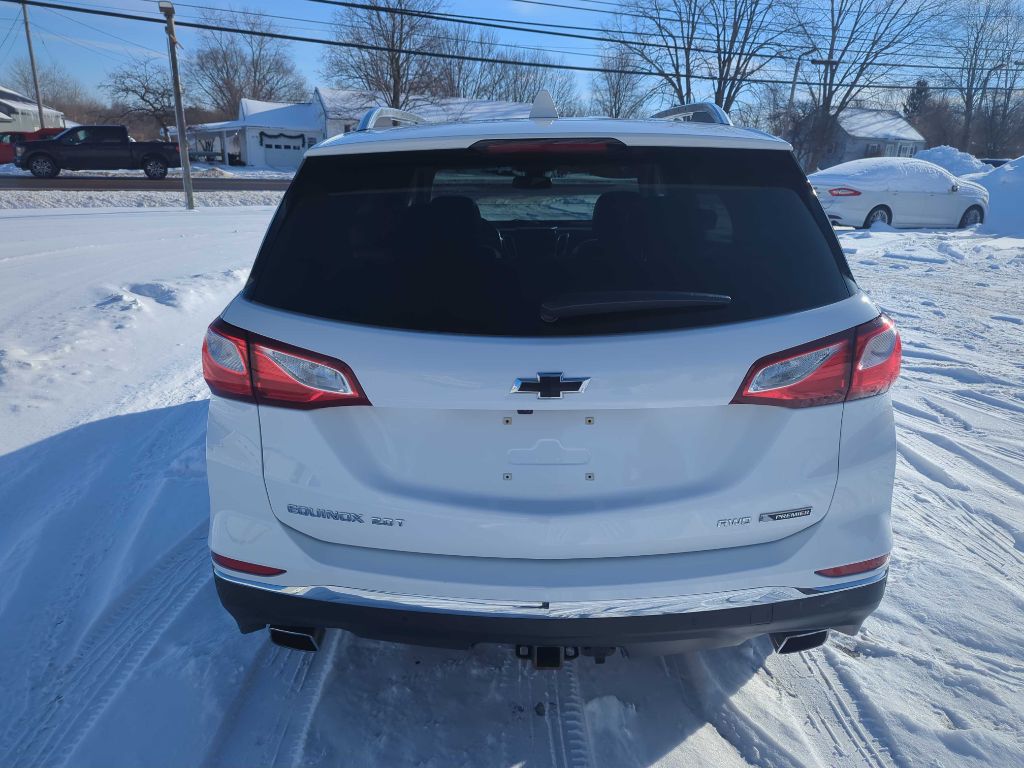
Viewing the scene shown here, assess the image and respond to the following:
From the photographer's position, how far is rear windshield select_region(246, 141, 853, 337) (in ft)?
6.11

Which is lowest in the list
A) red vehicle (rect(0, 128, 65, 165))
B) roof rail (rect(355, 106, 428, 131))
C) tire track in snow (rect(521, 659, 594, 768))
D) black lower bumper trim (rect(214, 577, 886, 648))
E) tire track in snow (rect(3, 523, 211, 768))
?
tire track in snow (rect(521, 659, 594, 768))

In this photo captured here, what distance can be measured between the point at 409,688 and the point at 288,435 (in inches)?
41.6

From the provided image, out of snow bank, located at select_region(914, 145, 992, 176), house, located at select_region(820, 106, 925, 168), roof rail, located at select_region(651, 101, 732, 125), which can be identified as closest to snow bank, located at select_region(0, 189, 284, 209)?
roof rail, located at select_region(651, 101, 732, 125)

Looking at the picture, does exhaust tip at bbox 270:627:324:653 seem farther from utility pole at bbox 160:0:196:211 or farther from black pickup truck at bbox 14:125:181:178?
black pickup truck at bbox 14:125:181:178

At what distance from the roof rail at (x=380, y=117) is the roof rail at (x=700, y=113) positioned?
53.0 inches

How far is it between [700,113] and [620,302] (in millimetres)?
2139

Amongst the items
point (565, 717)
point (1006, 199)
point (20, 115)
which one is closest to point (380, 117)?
point (565, 717)

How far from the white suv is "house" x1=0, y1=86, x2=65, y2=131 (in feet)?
241

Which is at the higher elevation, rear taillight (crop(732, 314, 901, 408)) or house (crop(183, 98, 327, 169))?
house (crop(183, 98, 327, 169))

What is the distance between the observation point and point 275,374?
6.24 feet

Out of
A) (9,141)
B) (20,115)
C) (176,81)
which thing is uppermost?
(20,115)

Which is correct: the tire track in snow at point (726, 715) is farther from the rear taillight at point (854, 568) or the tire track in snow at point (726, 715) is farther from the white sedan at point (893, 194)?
the white sedan at point (893, 194)

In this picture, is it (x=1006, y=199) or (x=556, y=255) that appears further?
(x=1006, y=199)

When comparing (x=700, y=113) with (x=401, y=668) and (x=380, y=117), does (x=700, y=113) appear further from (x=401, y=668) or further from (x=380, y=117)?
(x=401, y=668)
